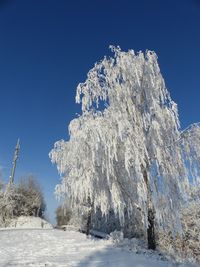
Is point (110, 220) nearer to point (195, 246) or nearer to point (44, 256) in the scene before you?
point (195, 246)

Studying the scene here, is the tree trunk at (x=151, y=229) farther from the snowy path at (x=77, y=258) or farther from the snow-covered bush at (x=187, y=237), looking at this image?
the snow-covered bush at (x=187, y=237)

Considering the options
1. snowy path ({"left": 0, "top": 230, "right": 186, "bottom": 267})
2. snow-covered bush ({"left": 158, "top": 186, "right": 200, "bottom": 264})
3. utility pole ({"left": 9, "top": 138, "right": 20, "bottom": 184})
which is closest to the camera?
snowy path ({"left": 0, "top": 230, "right": 186, "bottom": 267})

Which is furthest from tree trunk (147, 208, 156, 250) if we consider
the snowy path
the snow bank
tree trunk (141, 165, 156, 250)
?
the snow bank

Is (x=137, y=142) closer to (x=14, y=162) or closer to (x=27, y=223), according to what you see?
(x=27, y=223)

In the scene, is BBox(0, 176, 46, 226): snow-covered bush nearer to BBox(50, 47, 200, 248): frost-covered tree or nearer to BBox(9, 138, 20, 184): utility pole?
BBox(9, 138, 20, 184): utility pole

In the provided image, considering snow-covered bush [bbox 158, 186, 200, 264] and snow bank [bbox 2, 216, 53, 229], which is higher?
snow bank [bbox 2, 216, 53, 229]

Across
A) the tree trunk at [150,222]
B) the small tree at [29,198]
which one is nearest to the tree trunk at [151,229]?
the tree trunk at [150,222]

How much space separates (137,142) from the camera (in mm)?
11906

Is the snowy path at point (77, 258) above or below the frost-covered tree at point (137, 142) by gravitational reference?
below

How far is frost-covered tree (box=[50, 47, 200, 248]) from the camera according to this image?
1195 cm

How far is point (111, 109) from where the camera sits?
13.1 metres

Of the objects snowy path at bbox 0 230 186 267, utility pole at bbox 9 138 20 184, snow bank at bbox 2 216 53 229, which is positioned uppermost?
utility pole at bbox 9 138 20 184

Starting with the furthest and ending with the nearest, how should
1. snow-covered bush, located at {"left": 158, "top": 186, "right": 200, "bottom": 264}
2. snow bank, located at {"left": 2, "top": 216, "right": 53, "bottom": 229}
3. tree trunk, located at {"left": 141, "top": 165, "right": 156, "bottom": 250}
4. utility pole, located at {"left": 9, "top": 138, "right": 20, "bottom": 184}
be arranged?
utility pole, located at {"left": 9, "top": 138, "right": 20, "bottom": 184}, snow bank, located at {"left": 2, "top": 216, "right": 53, "bottom": 229}, snow-covered bush, located at {"left": 158, "top": 186, "right": 200, "bottom": 264}, tree trunk, located at {"left": 141, "top": 165, "right": 156, "bottom": 250}

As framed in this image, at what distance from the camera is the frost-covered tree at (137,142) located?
1195 cm
